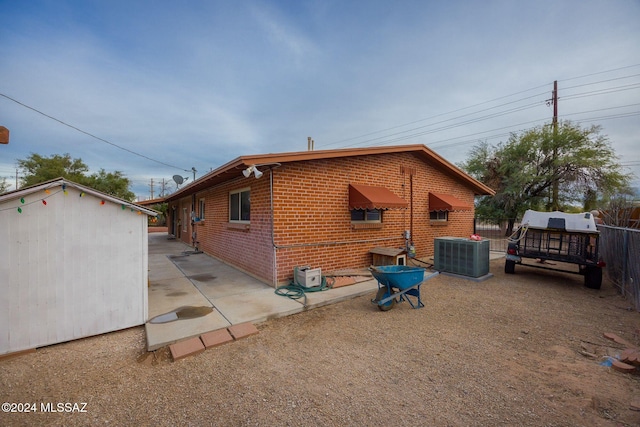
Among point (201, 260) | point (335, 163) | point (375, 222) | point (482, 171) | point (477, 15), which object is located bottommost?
point (201, 260)

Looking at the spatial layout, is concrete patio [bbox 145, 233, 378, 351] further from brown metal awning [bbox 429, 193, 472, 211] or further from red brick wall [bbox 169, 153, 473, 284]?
brown metal awning [bbox 429, 193, 472, 211]

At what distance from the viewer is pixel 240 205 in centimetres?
817

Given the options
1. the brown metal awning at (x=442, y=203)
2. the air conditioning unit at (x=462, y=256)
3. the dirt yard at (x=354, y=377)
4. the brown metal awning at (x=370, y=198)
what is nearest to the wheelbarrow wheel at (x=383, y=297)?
the dirt yard at (x=354, y=377)

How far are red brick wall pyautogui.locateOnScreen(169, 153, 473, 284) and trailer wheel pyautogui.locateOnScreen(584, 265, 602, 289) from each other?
4.41 metres

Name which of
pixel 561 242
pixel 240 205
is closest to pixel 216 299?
pixel 240 205

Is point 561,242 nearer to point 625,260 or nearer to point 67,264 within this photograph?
point 625,260

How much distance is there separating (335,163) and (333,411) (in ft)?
19.1

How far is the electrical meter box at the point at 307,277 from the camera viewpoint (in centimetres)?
595

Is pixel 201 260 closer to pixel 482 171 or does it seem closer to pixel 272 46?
pixel 272 46

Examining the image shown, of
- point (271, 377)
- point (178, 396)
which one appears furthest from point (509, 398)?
point (178, 396)

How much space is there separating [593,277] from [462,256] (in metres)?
2.94

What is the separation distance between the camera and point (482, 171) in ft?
73.0

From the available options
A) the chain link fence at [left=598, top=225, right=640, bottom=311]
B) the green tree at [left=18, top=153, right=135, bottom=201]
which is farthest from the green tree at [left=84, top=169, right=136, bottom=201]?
the chain link fence at [left=598, top=225, right=640, bottom=311]

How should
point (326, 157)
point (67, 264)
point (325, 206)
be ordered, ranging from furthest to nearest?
point (325, 206)
point (326, 157)
point (67, 264)
